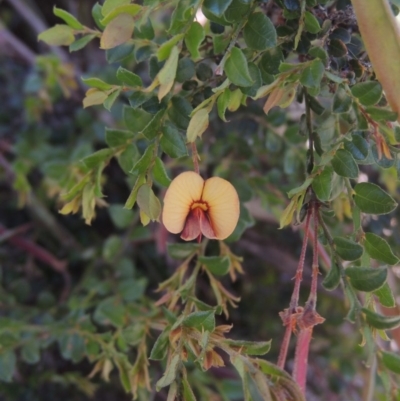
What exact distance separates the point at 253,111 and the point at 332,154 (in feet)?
0.93

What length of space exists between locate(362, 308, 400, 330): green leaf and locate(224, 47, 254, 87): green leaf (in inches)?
6.0

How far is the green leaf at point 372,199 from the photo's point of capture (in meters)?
0.33

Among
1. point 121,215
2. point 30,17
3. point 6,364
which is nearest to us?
point 6,364

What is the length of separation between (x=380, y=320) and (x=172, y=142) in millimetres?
166

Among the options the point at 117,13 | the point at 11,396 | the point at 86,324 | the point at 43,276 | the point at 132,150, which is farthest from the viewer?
the point at 43,276

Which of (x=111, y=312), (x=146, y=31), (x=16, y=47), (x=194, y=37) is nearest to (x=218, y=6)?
(x=194, y=37)

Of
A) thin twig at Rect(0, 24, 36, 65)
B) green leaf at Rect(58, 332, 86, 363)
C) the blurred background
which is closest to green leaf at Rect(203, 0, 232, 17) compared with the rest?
the blurred background

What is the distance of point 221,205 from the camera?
340mm

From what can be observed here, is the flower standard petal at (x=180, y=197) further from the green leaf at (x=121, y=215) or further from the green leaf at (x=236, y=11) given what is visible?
the green leaf at (x=121, y=215)

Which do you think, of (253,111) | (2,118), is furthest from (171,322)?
(2,118)

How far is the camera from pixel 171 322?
15.2 inches

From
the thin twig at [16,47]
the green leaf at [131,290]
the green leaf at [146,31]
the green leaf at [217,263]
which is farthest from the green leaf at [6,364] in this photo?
the thin twig at [16,47]

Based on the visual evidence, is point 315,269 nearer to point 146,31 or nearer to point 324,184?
point 324,184

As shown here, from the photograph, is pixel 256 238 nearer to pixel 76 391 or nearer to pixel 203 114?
pixel 76 391
